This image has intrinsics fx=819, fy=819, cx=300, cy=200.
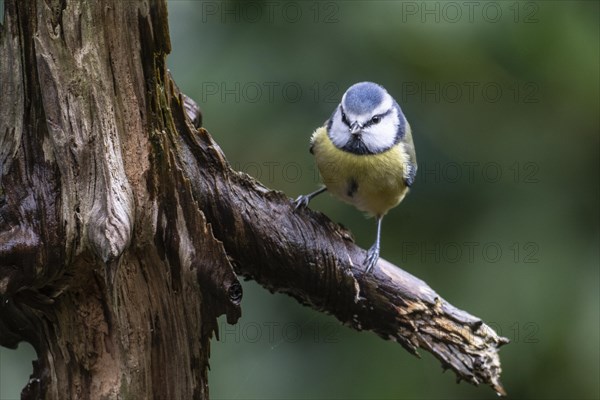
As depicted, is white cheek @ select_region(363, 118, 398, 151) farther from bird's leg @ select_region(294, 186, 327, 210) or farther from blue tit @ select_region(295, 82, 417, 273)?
bird's leg @ select_region(294, 186, 327, 210)

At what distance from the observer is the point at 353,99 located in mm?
2361

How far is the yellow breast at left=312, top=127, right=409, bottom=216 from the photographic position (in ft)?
7.96

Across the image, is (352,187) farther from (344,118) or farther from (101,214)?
(101,214)

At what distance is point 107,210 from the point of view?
1.68m

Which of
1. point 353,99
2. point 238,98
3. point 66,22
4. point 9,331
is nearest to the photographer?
point 66,22

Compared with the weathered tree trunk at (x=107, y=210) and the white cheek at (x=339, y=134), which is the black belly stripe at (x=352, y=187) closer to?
the white cheek at (x=339, y=134)

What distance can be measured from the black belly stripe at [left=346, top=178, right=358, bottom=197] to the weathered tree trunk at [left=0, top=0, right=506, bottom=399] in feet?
1.62

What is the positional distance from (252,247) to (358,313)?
1.14 feet

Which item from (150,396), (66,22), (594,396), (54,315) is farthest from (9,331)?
(594,396)

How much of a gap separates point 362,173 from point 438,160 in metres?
0.36

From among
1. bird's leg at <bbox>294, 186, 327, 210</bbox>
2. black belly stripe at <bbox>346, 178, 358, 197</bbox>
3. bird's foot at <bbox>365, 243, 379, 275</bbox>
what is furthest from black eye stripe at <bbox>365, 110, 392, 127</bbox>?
bird's foot at <bbox>365, 243, 379, 275</bbox>

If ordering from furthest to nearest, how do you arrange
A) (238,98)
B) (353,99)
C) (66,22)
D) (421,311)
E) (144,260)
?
(238,98), (353,99), (421,311), (144,260), (66,22)

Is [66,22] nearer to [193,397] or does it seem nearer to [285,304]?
[193,397]

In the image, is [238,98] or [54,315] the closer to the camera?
[54,315]
